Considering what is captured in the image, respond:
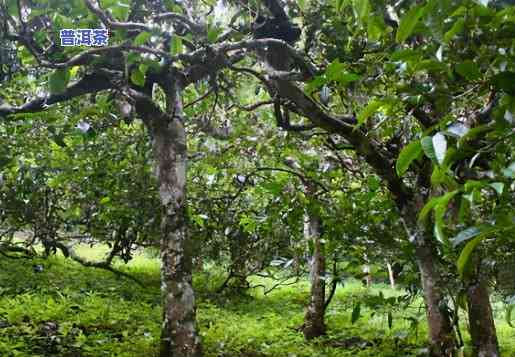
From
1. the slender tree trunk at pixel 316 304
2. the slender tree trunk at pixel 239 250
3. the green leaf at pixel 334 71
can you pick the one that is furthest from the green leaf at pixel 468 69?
the slender tree trunk at pixel 239 250

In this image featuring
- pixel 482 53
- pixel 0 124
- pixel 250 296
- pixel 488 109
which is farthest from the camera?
pixel 250 296

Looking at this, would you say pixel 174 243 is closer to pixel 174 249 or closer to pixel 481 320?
pixel 174 249

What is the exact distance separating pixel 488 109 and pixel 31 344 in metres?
3.64

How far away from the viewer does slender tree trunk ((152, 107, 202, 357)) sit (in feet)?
10.6

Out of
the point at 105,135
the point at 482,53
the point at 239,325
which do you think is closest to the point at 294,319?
the point at 239,325

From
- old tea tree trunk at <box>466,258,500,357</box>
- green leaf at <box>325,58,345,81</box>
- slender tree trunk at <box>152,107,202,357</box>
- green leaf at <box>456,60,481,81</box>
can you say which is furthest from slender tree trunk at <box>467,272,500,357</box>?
green leaf at <box>456,60,481,81</box>

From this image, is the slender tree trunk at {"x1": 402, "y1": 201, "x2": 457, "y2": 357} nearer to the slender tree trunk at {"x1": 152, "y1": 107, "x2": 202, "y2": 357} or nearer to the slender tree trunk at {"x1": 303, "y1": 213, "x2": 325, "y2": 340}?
the slender tree trunk at {"x1": 152, "y1": 107, "x2": 202, "y2": 357}

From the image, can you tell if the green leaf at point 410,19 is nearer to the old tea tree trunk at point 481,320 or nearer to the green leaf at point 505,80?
the green leaf at point 505,80

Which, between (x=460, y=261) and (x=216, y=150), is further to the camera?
(x=216, y=150)

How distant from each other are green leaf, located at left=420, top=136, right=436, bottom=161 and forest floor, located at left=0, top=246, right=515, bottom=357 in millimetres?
2060

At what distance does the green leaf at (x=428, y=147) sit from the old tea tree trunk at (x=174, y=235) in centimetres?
250

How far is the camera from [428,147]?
88 cm

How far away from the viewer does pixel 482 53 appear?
1.22 metres

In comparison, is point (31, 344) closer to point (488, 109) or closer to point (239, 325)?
point (239, 325)
